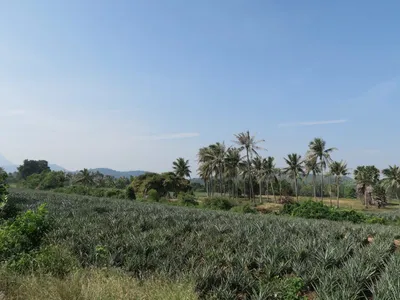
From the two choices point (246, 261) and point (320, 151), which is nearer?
point (246, 261)

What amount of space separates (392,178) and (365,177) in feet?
29.6

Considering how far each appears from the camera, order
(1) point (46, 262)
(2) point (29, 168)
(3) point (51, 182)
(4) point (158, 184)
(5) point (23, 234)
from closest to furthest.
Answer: (1) point (46, 262) → (5) point (23, 234) → (4) point (158, 184) → (3) point (51, 182) → (2) point (29, 168)

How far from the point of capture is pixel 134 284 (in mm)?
5941

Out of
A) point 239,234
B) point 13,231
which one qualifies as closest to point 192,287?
point 239,234

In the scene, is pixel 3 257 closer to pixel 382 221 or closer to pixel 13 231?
pixel 13 231

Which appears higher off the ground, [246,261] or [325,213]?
[246,261]

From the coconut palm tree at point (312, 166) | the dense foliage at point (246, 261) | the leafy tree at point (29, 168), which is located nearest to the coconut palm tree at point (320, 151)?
the coconut palm tree at point (312, 166)

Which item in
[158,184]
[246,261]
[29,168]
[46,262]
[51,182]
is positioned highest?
[29,168]

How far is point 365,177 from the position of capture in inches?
3191

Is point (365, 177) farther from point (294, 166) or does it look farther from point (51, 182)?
point (51, 182)

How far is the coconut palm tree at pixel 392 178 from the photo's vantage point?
7119 cm

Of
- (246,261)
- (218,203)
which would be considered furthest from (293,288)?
(218,203)

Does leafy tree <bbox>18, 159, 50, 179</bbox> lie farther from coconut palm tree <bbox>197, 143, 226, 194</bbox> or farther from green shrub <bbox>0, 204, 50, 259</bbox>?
green shrub <bbox>0, 204, 50, 259</bbox>

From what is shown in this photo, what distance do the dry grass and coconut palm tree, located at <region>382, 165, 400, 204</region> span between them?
258 feet
